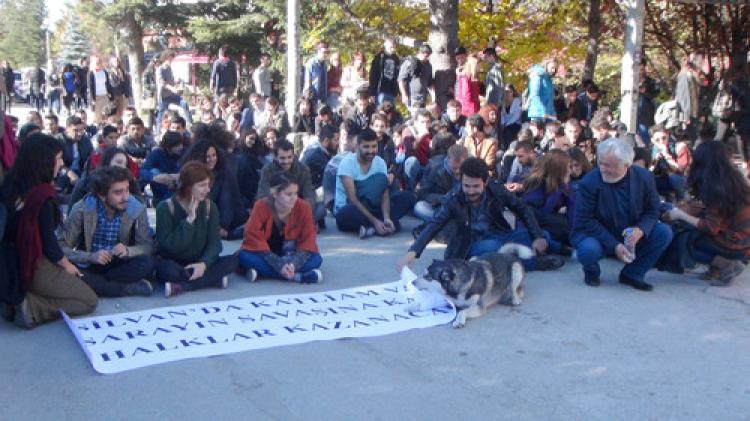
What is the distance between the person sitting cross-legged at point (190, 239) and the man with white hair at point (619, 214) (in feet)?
9.56

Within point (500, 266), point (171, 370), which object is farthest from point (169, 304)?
point (500, 266)

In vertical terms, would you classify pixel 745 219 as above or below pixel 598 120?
below

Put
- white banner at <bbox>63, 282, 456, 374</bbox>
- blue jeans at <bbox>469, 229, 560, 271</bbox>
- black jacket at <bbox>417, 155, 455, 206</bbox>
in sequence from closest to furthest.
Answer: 1. white banner at <bbox>63, 282, 456, 374</bbox>
2. blue jeans at <bbox>469, 229, 560, 271</bbox>
3. black jacket at <bbox>417, 155, 455, 206</bbox>

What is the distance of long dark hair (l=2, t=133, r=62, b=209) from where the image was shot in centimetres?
504

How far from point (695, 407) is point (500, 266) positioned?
1886 millimetres

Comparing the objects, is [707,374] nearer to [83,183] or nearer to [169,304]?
[169,304]

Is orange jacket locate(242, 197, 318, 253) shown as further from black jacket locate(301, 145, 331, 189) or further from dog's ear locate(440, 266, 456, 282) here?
black jacket locate(301, 145, 331, 189)

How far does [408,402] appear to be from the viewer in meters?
4.09

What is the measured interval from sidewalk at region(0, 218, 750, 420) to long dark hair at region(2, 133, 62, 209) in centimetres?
93

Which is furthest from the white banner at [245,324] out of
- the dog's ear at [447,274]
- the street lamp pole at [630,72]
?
the street lamp pole at [630,72]

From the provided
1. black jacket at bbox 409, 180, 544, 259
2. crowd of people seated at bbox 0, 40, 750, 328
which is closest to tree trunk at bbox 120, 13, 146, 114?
crowd of people seated at bbox 0, 40, 750, 328

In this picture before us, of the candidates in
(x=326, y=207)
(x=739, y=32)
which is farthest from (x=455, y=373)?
(x=739, y=32)

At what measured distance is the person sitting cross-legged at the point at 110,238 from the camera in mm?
5875

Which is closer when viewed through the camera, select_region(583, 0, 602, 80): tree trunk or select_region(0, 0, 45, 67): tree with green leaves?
select_region(583, 0, 602, 80): tree trunk
